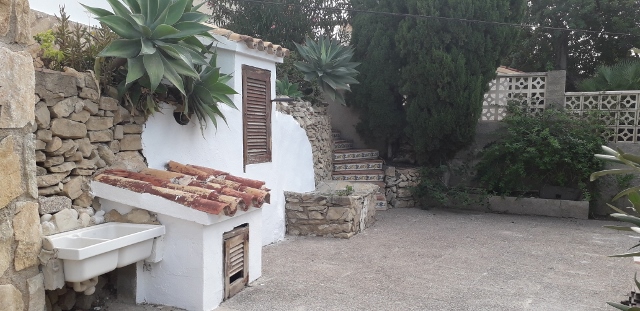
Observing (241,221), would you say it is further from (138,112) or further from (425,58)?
(425,58)

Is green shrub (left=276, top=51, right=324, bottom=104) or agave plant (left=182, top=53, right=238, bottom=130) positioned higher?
green shrub (left=276, top=51, right=324, bottom=104)

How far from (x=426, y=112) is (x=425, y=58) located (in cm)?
111

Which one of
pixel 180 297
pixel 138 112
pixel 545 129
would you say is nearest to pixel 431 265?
pixel 180 297

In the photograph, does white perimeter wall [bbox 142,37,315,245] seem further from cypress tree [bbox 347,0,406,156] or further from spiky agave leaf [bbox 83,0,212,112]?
cypress tree [bbox 347,0,406,156]

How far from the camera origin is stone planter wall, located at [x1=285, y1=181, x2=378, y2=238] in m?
7.79

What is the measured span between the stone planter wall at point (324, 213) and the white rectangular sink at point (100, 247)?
3.83 m

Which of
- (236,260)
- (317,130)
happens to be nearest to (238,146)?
(236,260)

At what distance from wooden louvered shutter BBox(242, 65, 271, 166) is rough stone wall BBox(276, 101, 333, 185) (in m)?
1.12

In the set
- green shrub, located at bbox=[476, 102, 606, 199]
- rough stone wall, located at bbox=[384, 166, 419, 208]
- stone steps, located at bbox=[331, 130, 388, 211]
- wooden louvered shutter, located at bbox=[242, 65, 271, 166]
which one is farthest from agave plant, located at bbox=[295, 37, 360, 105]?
green shrub, located at bbox=[476, 102, 606, 199]

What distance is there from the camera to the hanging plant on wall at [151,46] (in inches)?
160

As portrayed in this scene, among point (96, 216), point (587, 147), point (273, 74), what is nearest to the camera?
point (96, 216)

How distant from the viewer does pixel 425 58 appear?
10.0 metres

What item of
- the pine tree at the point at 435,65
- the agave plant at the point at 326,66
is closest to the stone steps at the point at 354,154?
the pine tree at the point at 435,65

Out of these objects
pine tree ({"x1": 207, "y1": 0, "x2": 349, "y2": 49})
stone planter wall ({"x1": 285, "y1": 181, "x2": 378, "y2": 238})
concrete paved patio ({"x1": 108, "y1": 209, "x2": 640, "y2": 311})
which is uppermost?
pine tree ({"x1": 207, "y1": 0, "x2": 349, "y2": 49})
